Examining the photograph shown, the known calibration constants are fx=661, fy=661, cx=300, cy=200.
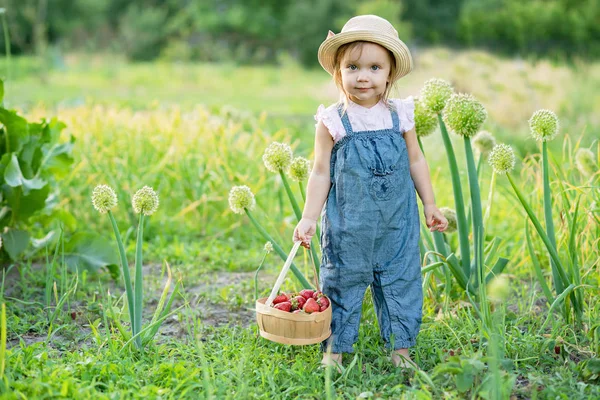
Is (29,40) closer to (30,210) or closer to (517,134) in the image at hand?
(517,134)

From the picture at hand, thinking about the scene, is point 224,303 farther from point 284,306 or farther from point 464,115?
point 464,115

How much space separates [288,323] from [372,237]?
1.37ft

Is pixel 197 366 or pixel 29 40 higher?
pixel 29 40

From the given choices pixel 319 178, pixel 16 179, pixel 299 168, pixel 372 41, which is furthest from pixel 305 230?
pixel 16 179

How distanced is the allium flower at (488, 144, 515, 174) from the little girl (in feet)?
0.79

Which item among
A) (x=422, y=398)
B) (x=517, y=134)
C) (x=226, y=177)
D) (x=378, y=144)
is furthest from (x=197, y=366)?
(x=517, y=134)

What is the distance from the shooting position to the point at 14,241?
9.95 feet

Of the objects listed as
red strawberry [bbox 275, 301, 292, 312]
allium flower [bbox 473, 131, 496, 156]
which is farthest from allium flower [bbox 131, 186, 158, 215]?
allium flower [bbox 473, 131, 496, 156]

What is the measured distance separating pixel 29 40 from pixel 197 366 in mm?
21074

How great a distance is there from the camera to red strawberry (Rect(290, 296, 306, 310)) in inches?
84.8

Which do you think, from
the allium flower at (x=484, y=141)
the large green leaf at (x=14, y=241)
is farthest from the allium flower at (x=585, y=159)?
the large green leaf at (x=14, y=241)

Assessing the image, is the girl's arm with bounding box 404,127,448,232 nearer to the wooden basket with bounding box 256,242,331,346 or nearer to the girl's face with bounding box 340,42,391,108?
the girl's face with bounding box 340,42,391,108

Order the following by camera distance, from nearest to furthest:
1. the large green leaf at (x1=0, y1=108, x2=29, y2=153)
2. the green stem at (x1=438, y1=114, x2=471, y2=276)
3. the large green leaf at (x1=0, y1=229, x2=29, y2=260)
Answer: the green stem at (x1=438, y1=114, x2=471, y2=276), the large green leaf at (x1=0, y1=108, x2=29, y2=153), the large green leaf at (x1=0, y1=229, x2=29, y2=260)

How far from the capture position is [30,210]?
120 inches
